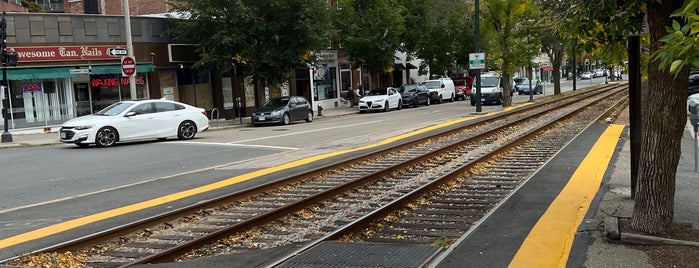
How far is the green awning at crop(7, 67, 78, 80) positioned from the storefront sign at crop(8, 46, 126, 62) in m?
0.43

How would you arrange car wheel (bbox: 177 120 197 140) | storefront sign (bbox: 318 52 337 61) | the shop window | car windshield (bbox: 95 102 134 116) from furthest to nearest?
storefront sign (bbox: 318 52 337 61) < the shop window < car wheel (bbox: 177 120 197 140) < car windshield (bbox: 95 102 134 116)

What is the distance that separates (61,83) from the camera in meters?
26.2

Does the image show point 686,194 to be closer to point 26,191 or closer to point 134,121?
point 26,191

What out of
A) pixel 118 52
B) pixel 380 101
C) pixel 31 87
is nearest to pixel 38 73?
pixel 31 87

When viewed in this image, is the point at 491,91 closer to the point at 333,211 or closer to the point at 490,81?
the point at 490,81

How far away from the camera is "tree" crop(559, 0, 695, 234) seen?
5.87 m

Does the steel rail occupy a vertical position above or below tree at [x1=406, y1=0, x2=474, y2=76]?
below

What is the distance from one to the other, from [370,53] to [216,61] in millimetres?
14428

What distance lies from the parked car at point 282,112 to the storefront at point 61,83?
587cm

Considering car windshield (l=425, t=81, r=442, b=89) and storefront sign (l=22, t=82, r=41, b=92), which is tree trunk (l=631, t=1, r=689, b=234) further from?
car windshield (l=425, t=81, r=442, b=89)

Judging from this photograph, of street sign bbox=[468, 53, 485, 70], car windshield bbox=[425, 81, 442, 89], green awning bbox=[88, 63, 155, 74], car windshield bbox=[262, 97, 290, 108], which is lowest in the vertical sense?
car windshield bbox=[262, 97, 290, 108]

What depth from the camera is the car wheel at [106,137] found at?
58.9 feet

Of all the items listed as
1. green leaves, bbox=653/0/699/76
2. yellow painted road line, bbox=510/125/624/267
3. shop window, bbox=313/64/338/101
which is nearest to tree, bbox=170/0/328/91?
shop window, bbox=313/64/338/101

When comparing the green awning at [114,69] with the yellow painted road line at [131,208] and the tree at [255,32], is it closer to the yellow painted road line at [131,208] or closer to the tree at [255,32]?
the tree at [255,32]
